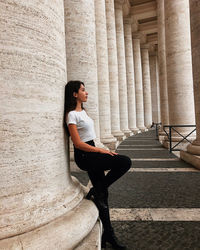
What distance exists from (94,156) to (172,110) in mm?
13940

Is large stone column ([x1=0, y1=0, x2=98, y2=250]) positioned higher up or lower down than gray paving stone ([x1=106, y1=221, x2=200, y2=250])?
higher up

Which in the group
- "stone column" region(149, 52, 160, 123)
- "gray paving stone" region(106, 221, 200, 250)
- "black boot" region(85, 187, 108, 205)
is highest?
"stone column" region(149, 52, 160, 123)

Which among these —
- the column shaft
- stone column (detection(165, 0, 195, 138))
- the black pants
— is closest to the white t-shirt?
the black pants

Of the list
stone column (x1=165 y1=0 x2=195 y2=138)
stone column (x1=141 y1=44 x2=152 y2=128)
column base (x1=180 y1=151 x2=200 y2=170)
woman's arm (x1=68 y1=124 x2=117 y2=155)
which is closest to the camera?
woman's arm (x1=68 y1=124 x2=117 y2=155)

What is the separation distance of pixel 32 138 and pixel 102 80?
14494mm

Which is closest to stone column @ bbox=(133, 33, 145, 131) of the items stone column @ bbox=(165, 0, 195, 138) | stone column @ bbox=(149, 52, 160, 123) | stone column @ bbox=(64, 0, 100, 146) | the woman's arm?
stone column @ bbox=(149, 52, 160, 123)

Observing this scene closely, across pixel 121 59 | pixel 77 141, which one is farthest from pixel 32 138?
pixel 121 59

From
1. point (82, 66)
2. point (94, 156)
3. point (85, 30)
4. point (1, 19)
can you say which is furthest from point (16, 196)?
point (85, 30)

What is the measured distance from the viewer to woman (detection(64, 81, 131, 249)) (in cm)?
373

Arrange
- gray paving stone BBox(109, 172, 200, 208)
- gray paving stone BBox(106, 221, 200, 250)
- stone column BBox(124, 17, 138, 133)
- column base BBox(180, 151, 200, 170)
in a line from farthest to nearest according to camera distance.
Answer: stone column BBox(124, 17, 138, 133) → column base BBox(180, 151, 200, 170) → gray paving stone BBox(109, 172, 200, 208) → gray paving stone BBox(106, 221, 200, 250)

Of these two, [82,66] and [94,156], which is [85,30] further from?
[94,156]

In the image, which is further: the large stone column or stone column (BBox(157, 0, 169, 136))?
stone column (BBox(157, 0, 169, 136))

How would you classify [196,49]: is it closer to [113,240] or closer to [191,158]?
[191,158]

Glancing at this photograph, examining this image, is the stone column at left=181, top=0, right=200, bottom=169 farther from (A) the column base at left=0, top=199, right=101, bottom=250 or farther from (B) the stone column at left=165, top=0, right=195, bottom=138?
(A) the column base at left=0, top=199, right=101, bottom=250
